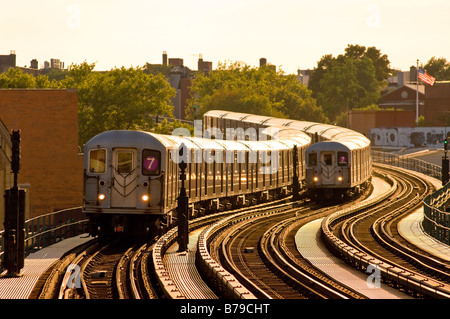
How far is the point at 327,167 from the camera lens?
41.2 m

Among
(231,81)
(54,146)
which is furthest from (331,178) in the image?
(231,81)

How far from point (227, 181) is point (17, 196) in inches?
705

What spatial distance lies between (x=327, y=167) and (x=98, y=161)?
19.4 metres

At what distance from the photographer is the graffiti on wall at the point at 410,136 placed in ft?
283

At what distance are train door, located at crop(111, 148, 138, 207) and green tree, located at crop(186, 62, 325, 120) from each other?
87.4 metres

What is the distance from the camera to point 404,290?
17.5 metres

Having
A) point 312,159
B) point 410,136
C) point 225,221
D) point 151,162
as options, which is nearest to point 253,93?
point 410,136

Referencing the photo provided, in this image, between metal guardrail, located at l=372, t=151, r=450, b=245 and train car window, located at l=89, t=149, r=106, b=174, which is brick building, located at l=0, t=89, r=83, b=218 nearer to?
metal guardrail, located at l=372, t=151, r=450, b=245

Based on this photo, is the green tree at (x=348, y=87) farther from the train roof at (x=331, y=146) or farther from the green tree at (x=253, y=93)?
the train roof at (x=331, y=146)

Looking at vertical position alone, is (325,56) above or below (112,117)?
above

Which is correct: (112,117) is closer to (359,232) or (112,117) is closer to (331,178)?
(331,178)

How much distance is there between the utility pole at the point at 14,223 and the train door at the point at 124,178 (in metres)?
6.10

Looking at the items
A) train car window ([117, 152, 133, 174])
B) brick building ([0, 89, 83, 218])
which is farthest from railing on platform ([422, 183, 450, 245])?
brick building ([0, 89, 83, 218])
